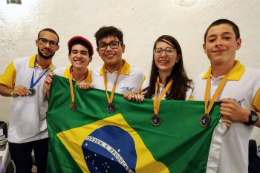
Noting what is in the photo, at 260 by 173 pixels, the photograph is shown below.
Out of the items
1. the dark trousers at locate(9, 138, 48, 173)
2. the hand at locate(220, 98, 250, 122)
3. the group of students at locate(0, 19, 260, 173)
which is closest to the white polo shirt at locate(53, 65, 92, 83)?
the group of students at locate(0, 19, 260, 173)

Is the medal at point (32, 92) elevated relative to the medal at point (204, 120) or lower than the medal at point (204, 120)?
elevated

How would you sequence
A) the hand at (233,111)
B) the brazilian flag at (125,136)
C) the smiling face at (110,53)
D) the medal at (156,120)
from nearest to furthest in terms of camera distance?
the hand at (233,111) < the brazilian flag at (125,136) < the medal at (156,120) < the smiling face at (110,53)

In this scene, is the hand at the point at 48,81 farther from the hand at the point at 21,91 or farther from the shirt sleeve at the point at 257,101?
the shirt sleeve at the point at 257,101

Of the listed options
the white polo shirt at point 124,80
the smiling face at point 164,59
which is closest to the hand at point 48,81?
the white polo shirt at point 124,80

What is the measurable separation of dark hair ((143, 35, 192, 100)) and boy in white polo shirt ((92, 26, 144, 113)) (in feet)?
0.51

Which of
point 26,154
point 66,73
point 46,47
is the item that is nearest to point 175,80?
point 66,73

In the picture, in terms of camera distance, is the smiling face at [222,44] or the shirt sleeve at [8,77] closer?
the smiling face at [222,44]

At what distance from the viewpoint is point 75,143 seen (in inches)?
54.3

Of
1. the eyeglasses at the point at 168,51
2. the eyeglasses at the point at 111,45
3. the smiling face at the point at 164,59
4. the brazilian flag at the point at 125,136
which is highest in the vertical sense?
the eyeglasses at the point at 111,45

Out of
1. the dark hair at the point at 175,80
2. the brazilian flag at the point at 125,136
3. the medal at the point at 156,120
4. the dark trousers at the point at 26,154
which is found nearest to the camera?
the brazilian flag at the point at 125,136

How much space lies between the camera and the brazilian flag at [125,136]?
1040 mm

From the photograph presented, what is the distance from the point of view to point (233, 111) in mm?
942

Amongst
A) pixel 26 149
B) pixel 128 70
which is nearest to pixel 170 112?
pixel 128 70

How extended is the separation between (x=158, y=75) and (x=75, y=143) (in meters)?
0.93
